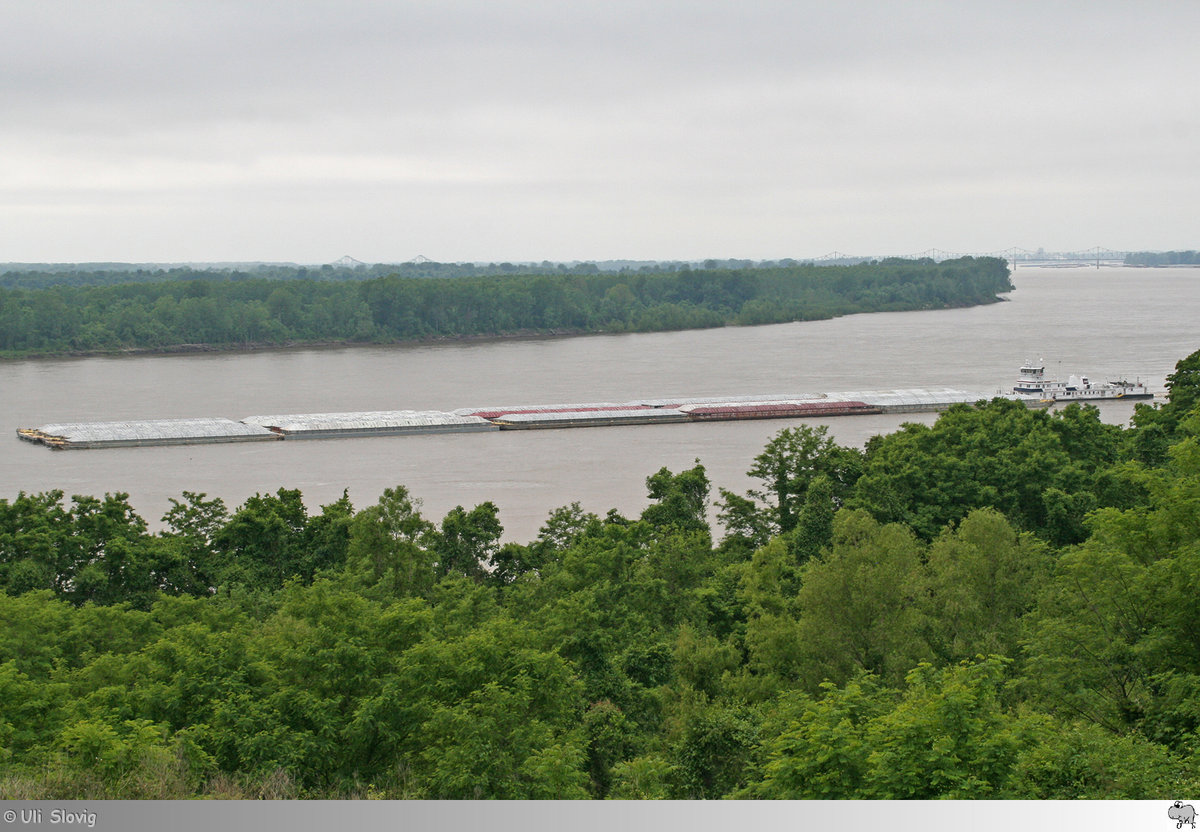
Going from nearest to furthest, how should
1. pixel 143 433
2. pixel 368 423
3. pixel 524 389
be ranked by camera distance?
pixel 143 433
pixel 368 423
pixel 524 389

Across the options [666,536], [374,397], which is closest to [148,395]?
[374,397]

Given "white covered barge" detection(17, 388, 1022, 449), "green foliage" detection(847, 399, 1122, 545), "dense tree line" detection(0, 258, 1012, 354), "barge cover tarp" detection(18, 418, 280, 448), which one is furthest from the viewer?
"dense tree line" detection(0, 258, 1012, 354)

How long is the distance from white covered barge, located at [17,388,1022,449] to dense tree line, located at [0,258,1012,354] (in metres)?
34.2

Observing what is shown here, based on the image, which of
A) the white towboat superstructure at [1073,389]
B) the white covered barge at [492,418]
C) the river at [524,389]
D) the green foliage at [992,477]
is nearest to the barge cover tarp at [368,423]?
the white covered barge at [492,418]

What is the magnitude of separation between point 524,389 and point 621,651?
133ft

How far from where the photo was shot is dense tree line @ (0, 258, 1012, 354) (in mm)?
77688

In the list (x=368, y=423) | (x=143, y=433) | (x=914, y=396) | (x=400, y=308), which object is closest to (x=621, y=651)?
(x=368, y=423)

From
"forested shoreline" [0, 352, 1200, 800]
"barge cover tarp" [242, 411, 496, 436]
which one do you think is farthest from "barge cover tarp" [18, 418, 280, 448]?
"forested shoreline" [0, 352, 1200, 800]

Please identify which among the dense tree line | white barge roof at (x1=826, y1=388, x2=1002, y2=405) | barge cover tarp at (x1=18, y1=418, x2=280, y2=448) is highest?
the dense tree line

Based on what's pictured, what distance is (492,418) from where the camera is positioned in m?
46.7

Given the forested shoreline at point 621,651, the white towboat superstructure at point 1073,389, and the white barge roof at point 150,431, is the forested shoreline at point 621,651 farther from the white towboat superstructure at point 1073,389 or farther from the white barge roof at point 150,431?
the white towboat superstructure at point 1073,389

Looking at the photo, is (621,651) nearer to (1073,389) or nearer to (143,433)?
(143,433)

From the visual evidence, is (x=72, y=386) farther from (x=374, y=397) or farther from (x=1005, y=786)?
(x=1005, y=786)

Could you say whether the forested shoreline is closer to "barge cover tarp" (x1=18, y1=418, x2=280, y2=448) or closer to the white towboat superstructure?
"barge cover tarp" (x1=18, y1=418, x2=280, y2=448)
